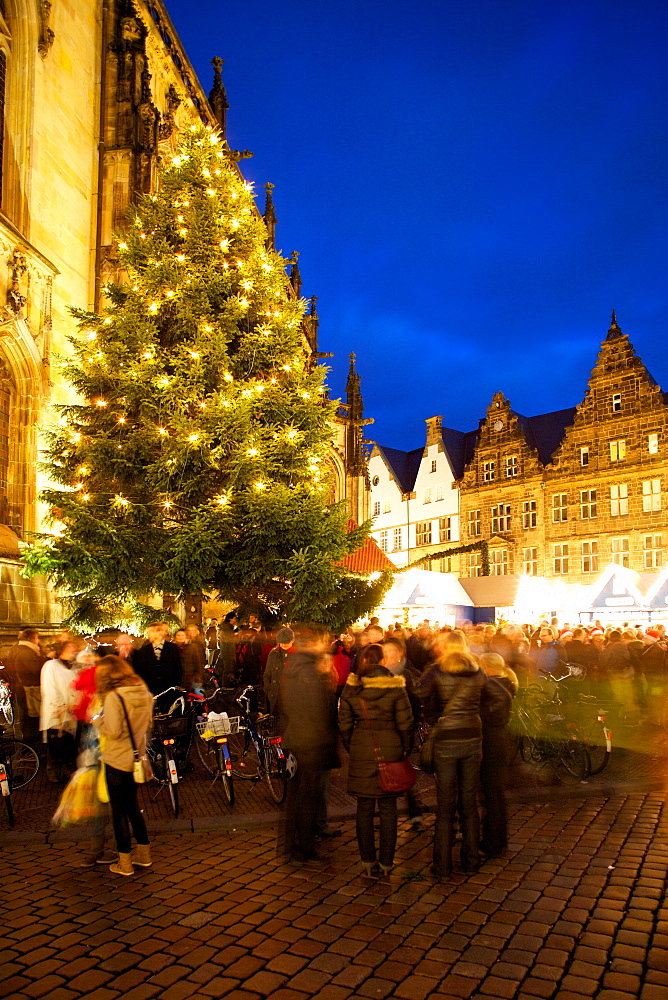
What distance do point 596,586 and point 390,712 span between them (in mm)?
16349

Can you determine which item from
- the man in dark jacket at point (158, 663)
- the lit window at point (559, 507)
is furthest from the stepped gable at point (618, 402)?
the man in dark jacket at point (158, 663)

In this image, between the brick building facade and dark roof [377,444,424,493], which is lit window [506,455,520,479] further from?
dark roof [377,444,424,493]

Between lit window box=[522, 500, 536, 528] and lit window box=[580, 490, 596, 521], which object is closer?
lit window box=[580, 490, 596, 521]

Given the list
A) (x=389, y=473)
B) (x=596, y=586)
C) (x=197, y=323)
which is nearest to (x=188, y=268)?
(x=197, y=323)

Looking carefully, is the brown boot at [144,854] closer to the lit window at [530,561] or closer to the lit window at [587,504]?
the lit window at [587,504]

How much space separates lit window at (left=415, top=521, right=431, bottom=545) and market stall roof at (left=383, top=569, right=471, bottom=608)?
27696 mm

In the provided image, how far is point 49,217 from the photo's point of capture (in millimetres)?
14094

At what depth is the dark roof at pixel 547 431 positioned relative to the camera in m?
44.2

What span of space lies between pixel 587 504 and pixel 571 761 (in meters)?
33.3

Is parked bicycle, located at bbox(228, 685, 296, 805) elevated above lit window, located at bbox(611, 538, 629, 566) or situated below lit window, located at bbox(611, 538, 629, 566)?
below

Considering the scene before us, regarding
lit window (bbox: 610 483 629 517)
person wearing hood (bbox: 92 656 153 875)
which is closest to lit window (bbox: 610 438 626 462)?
lit window (bbox: 610 483 629 517)

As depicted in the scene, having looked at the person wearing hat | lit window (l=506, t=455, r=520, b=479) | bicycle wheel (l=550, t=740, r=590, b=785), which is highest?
lit window (l=506, t=455, r=520, b=479)

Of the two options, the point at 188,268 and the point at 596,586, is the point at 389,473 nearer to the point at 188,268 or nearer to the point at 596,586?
the point at 596,586

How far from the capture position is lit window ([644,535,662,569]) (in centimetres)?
3650
